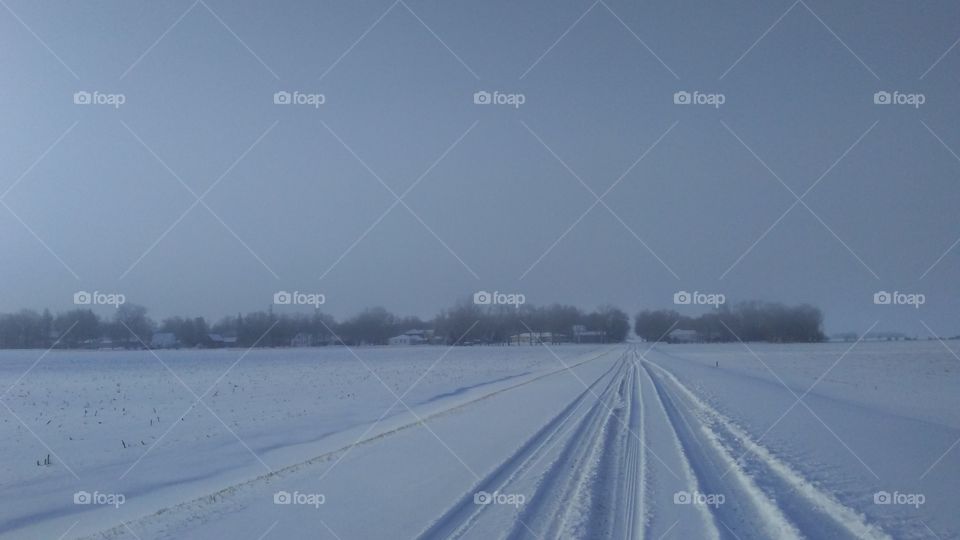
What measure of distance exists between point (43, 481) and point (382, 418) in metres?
8.58

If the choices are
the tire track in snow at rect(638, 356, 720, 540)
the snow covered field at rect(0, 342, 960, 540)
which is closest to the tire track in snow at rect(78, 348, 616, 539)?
the snow covered field at rect(0, 342, 960, 540)

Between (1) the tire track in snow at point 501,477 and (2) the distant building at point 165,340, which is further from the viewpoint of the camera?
(2) the distant building at point 165,340

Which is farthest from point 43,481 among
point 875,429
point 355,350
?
point 355,350

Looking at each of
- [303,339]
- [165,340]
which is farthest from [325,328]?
[165,340]

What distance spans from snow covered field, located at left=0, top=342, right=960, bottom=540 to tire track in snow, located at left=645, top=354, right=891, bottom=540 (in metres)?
0.04

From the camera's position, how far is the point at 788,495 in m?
8.91

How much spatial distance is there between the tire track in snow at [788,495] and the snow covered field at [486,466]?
4 centimetres

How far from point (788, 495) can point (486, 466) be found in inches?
Result: 174

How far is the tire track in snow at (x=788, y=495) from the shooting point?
7402 mm

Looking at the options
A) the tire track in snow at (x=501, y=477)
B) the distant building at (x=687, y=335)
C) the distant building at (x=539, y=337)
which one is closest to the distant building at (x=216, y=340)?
the distant building at (x=539, y=337)

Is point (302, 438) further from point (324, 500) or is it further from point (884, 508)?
point (884, 508)

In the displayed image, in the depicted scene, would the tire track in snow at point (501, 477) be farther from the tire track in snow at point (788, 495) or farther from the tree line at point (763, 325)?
the tree line at point (763, 325)

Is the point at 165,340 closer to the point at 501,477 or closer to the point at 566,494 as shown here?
the point at 501,477

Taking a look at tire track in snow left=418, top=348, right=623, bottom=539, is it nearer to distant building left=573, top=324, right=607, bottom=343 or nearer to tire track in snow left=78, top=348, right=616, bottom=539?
tire track in snow left=78, top=348, right=616, bottom=539
